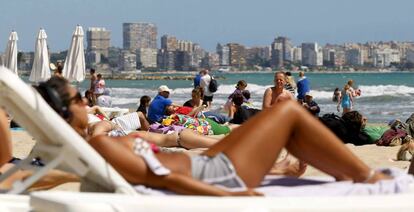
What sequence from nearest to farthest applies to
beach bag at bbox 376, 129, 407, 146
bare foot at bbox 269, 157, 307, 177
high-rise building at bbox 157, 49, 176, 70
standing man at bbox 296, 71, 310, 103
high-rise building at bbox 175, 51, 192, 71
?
bare foot at bbox 269, 157, 307, 177 → beach bag at bbox 376, 129, 407, 146 → standing man at bbox 296, 71, 310, 103 → high-rise building at bbox 175, 51, 192, 71 → high-rise building at bbox 157, 49, 176, 70

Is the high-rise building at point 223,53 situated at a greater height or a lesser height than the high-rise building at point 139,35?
lesser

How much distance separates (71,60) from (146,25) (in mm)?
147196

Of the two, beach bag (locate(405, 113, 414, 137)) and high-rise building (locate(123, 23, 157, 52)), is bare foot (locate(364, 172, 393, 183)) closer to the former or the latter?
beach bag (locate(405, 113, 414, 137))

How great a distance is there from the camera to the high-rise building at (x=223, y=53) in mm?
133462

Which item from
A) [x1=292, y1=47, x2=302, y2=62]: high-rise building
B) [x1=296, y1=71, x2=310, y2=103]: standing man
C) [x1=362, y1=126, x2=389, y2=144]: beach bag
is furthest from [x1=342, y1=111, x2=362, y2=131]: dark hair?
[x1=292, y1=47, x2=302, y2=62]: high-rise building

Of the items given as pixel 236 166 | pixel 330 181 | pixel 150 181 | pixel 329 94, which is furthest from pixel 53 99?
pixel 329 94

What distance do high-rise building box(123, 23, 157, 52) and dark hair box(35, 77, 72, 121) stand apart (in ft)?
499

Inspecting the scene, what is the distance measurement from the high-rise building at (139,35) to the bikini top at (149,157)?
15215 centimetres

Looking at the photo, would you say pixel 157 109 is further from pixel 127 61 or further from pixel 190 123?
pixel 127 61

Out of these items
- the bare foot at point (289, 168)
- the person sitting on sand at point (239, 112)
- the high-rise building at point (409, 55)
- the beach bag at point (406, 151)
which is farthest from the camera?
the high-rise building at point (409, 55)

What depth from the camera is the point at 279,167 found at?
15.0 feet

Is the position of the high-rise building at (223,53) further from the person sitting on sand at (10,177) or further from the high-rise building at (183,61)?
the person sitting on sand at (10,177)

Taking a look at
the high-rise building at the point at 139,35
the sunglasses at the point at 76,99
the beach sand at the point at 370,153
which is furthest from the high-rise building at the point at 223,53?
the sunglasses at the point at 76,99

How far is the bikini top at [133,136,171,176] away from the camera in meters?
3.43
